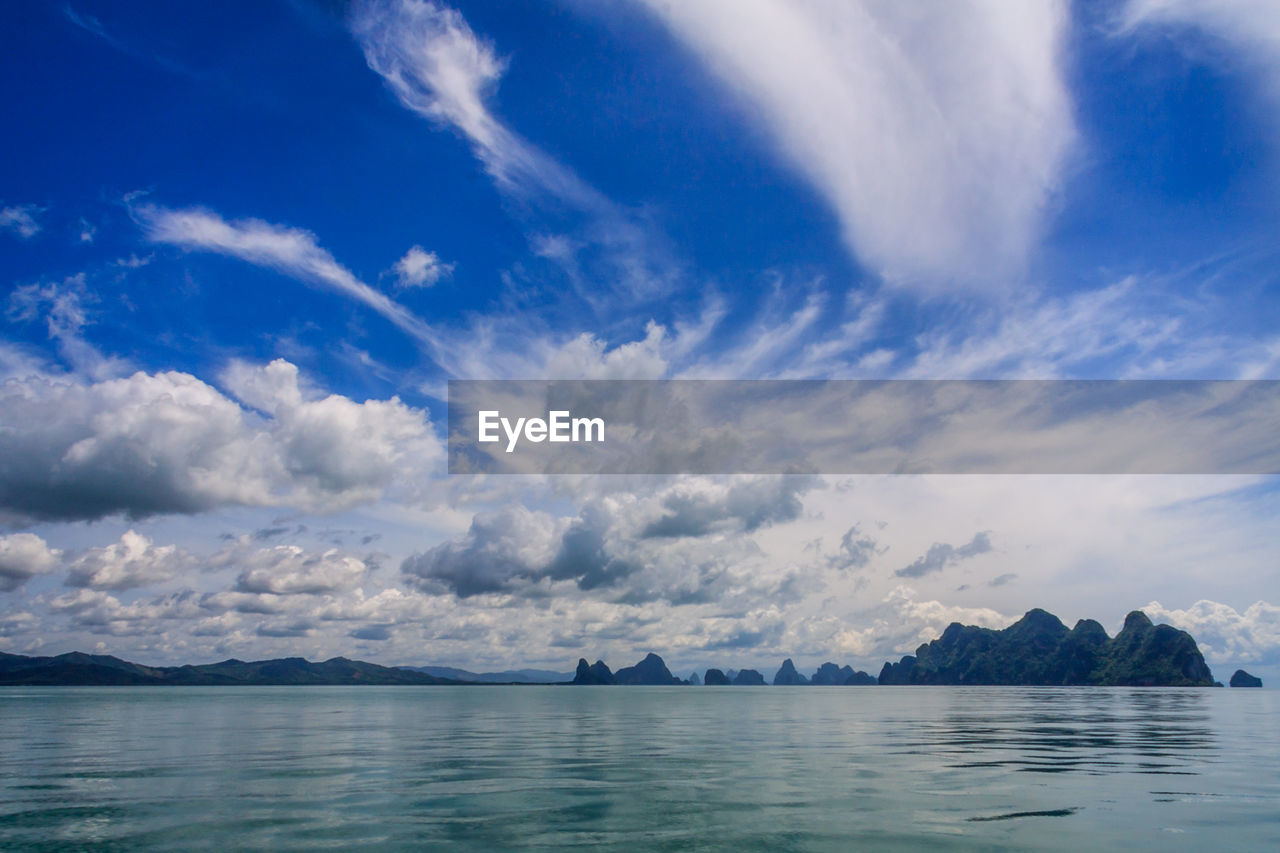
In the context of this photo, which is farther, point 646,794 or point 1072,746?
point 1072,746

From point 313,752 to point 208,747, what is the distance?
1148 cm

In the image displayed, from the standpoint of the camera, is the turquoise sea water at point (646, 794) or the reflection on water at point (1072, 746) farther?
the reflection on water at point (1072, 746)

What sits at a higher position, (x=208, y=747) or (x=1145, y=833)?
(x=1145, y=833)

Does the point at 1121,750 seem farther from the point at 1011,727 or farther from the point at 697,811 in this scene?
the point at 697,811

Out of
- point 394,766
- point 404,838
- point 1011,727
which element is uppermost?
point 404,838

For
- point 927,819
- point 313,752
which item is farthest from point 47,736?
point 927,819

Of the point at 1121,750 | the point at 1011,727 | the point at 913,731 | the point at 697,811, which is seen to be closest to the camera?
the point at 697,811

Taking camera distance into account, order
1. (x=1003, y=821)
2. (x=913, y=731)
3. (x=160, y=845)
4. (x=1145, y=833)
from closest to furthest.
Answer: (x=160, y=845), (x=1145, y=833), (x=1003, y=821), (x=913, y=731)

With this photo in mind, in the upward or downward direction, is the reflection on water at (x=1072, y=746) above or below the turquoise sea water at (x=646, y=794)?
below

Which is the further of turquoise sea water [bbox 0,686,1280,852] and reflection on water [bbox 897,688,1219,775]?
reflection on water [bbox 897,688,1219,775]

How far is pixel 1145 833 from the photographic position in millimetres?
25797

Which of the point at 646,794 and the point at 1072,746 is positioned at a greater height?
the point at 646,794

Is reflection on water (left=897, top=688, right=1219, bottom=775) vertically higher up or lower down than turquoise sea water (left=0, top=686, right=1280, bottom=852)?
lower down

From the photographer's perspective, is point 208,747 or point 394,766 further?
point 208,747
